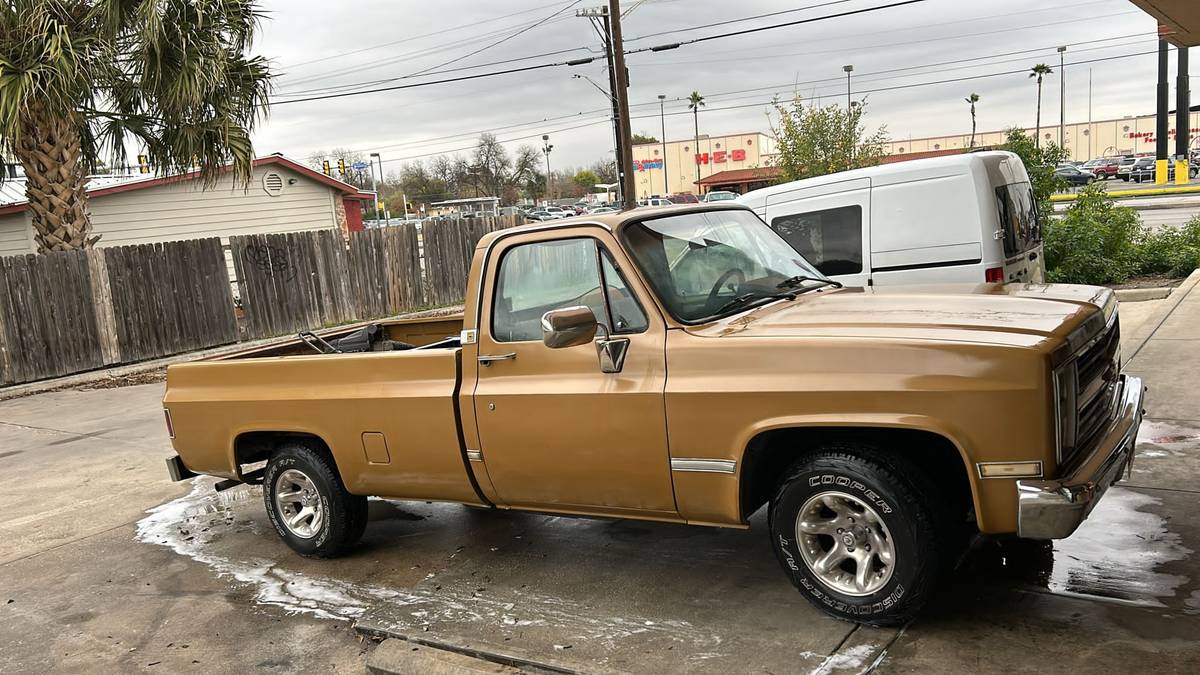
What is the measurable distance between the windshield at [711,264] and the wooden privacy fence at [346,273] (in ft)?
43.9

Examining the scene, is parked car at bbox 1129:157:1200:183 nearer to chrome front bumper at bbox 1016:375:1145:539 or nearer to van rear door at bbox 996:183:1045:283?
van rear door at bbox 996:183:1045:283

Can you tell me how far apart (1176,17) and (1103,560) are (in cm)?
652

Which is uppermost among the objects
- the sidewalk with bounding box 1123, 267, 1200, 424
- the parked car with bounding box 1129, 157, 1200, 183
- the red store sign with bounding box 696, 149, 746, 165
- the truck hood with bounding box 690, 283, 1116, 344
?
the red store sign with bounding box 696, 149, 746, 165

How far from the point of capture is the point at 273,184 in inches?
958

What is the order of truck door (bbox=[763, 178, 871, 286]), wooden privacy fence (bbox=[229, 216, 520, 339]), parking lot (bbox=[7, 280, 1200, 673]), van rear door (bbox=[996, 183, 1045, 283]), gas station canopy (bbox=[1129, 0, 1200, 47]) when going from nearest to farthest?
1. parking lot (bbox=[7, 280, 1200, 673])
2. gas station canopy (bbox=[1129, 0, 1200, 47])
3. van rear door (bbox=[996, 183, 1045, 283])
4. truck door (bbox=[763, 178, 871, 286])
5. wooden privacy fence (bbox=[229, 216, 520, 339])

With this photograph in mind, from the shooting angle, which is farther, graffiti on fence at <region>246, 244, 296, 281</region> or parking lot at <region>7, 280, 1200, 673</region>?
graffiti on fence at <region>246, 244, 296, 281</region>

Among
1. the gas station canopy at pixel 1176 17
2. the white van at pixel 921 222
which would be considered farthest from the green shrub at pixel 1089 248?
the white van at pixel 921 222

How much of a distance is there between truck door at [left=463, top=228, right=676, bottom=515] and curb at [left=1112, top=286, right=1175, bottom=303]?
10.7 meters

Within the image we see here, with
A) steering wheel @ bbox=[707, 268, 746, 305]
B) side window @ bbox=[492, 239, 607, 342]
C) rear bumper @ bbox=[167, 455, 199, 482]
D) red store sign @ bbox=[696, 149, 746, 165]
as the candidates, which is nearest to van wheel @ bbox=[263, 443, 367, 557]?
rear bumper @ bbox=[167, 455, 199, 482]

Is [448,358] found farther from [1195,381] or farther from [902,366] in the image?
[1195,381]

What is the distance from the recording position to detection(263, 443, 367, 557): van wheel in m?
5.62

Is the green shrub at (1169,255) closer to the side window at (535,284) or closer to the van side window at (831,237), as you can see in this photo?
the van side window at (831,237)

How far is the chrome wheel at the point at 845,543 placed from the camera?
394cm

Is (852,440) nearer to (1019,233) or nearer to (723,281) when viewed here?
(723,281)
